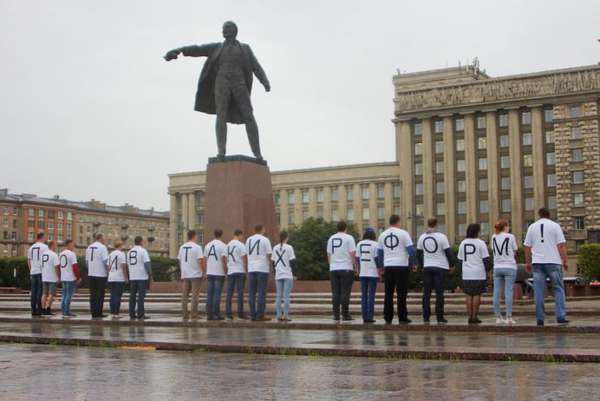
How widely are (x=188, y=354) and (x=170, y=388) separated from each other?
3078mm

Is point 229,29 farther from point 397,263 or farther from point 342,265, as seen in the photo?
point 397,263

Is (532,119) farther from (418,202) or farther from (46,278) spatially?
(46,278)

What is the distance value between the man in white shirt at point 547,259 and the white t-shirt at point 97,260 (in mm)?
9269

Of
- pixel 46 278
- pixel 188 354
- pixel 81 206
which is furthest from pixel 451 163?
pixel 188 354

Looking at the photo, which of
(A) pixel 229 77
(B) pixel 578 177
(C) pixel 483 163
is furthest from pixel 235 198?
(C) pixel 483 163

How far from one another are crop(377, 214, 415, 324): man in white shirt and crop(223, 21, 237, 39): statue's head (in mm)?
9276

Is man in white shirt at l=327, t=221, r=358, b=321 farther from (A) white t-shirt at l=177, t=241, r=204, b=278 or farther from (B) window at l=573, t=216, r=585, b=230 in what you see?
(B) window at l=573, t=216, r=585, b=230

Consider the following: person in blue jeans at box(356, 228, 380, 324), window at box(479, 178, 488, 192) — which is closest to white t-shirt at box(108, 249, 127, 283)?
person in blue jeans at box(356, 228, 380, 324)

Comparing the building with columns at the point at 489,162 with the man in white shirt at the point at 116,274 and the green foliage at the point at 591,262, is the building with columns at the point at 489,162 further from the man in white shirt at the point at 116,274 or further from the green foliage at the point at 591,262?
the man in white shirt at the point at 116,274

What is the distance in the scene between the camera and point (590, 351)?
8.72 m

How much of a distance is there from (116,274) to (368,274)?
19.7 feet

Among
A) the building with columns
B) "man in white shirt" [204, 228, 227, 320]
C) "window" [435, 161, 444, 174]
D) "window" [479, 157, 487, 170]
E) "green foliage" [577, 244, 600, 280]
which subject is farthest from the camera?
"window" [435, 161, 444, 174]

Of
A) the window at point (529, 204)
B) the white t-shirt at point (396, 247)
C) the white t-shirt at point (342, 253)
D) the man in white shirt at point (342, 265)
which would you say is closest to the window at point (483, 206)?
the window at point (529, 204)

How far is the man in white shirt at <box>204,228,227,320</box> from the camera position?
15891mm
